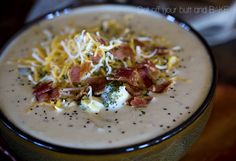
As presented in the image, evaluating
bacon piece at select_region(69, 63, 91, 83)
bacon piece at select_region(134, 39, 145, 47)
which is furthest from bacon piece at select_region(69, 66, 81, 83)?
bacon piece at select_region(134, 39, 145, 47)

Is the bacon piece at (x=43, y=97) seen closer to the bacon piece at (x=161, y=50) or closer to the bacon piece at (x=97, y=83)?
the bacon piece at (x=97, y=83)

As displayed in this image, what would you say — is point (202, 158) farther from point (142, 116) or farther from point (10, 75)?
point (10, 75)

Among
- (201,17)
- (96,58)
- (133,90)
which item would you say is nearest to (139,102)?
(133,90)

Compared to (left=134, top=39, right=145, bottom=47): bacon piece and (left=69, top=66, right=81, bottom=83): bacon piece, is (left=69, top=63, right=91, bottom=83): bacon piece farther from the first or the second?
(left=134, top=39, right=145, bottom=47): bacon piece

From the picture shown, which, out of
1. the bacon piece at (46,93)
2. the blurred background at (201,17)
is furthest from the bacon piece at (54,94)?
the blurred background at (201,17)

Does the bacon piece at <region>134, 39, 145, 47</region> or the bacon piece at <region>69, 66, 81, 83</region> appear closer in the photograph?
the bacon piece at <region>69, 66, 81, 83</region>

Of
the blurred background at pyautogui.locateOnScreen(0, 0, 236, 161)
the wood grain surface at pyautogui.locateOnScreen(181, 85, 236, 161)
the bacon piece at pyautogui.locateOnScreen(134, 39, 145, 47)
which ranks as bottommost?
the wood grain surface at pyautogui.locateOnScreen(181, 85, 236, 161)
